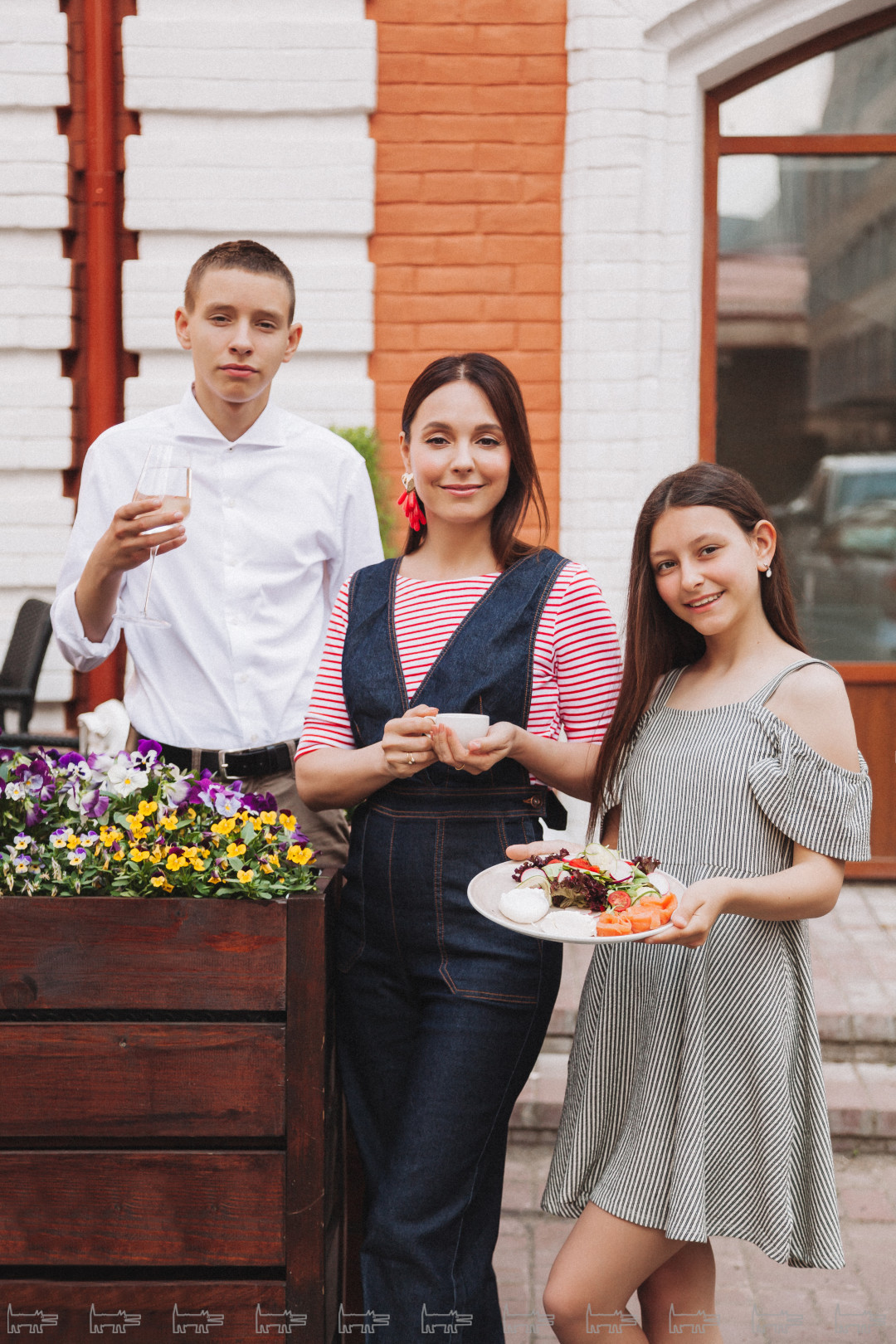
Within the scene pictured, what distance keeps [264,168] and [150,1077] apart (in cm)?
392

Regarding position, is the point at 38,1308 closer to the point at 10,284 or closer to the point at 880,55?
the point at 10,284

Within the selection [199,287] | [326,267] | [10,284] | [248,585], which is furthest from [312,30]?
[248,585]

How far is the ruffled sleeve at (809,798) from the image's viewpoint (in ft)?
6.41

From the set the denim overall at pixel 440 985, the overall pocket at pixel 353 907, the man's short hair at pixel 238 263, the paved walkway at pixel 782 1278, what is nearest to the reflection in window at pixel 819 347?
the paved walkway at pixel 782 1278

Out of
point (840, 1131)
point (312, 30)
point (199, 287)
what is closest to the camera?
point (199, 287)

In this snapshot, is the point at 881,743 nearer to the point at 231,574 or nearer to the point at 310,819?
the point at 310,819

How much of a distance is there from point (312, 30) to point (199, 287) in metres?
2.92

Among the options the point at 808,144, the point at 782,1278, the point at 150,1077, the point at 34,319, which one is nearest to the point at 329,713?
the point at 150,1077

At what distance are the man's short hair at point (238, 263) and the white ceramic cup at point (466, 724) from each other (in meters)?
1.10

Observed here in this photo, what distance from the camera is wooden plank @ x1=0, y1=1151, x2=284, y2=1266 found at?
6.66 ft

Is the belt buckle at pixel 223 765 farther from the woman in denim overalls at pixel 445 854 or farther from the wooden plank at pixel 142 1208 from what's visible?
the wooden plank at pixel 142 1208

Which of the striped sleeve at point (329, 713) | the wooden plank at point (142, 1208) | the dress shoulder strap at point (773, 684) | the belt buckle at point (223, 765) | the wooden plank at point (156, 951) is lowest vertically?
the wooden plank at point (142, 1208)

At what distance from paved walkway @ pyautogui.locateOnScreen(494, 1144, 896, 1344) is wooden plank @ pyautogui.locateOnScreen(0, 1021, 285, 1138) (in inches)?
48.1

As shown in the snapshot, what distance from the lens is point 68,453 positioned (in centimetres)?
513
